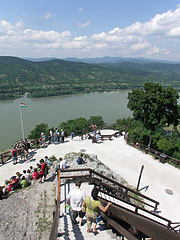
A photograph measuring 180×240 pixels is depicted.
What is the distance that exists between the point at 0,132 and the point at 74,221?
125ft

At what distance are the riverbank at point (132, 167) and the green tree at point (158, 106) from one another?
3.38 m

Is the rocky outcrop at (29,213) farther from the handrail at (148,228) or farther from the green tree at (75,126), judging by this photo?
the green tree at (75,126)

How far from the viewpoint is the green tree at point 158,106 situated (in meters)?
15.1

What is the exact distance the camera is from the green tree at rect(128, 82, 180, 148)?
15.1 meters

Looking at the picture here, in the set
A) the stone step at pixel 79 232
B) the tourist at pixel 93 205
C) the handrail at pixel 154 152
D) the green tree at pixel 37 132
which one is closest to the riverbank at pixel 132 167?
the handrail at pixel 154 152

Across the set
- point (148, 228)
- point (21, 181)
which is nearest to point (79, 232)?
point (148, 228)

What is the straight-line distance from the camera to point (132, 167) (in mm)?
12500

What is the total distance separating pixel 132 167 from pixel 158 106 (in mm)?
6315

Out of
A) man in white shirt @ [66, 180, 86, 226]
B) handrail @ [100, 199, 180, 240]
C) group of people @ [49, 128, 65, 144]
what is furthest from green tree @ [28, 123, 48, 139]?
handrail @ [100, 199, 180, 240]

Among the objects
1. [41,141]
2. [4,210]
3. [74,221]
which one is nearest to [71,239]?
[74,221]

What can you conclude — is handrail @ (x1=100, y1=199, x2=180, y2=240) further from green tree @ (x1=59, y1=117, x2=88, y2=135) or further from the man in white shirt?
green tree @ (x1=59, y1=117, x2=88, y2=135)

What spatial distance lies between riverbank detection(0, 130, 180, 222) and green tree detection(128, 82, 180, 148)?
11.1ft

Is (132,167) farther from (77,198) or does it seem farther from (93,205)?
(93,205)

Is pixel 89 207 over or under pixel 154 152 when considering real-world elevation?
over
